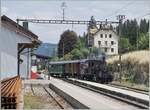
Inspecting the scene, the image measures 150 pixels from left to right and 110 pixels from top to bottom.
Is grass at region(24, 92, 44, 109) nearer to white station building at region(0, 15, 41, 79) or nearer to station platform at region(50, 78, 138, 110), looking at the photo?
station platform at region(50, 78, 138, 110)

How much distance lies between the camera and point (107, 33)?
12019cm

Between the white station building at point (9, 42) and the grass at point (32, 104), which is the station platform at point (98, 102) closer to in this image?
the grass at point (32, 104)

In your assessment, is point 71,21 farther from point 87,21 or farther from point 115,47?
point 115,47

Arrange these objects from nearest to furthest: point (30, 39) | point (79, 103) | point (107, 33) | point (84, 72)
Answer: point (79, 103) → point (30, 39) → point (84, 72) → point (107, 33)

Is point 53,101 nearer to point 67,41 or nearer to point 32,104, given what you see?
point 32,104

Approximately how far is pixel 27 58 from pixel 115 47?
73.6m

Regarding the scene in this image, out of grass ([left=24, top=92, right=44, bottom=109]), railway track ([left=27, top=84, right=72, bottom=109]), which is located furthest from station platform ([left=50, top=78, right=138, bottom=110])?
grass ([left=24, top=92, right=44, bottom=109])

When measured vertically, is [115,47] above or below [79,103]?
above

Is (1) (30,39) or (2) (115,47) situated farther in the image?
(2) (115,47)

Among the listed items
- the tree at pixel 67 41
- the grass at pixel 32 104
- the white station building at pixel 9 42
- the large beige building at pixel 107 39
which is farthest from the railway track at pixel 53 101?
the large beige building at pixel 107 39

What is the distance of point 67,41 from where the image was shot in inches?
4707

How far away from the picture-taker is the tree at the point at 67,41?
11769 cm

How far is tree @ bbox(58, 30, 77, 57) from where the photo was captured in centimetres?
11769

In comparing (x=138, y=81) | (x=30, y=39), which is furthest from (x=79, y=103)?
(x=138, y=81)
